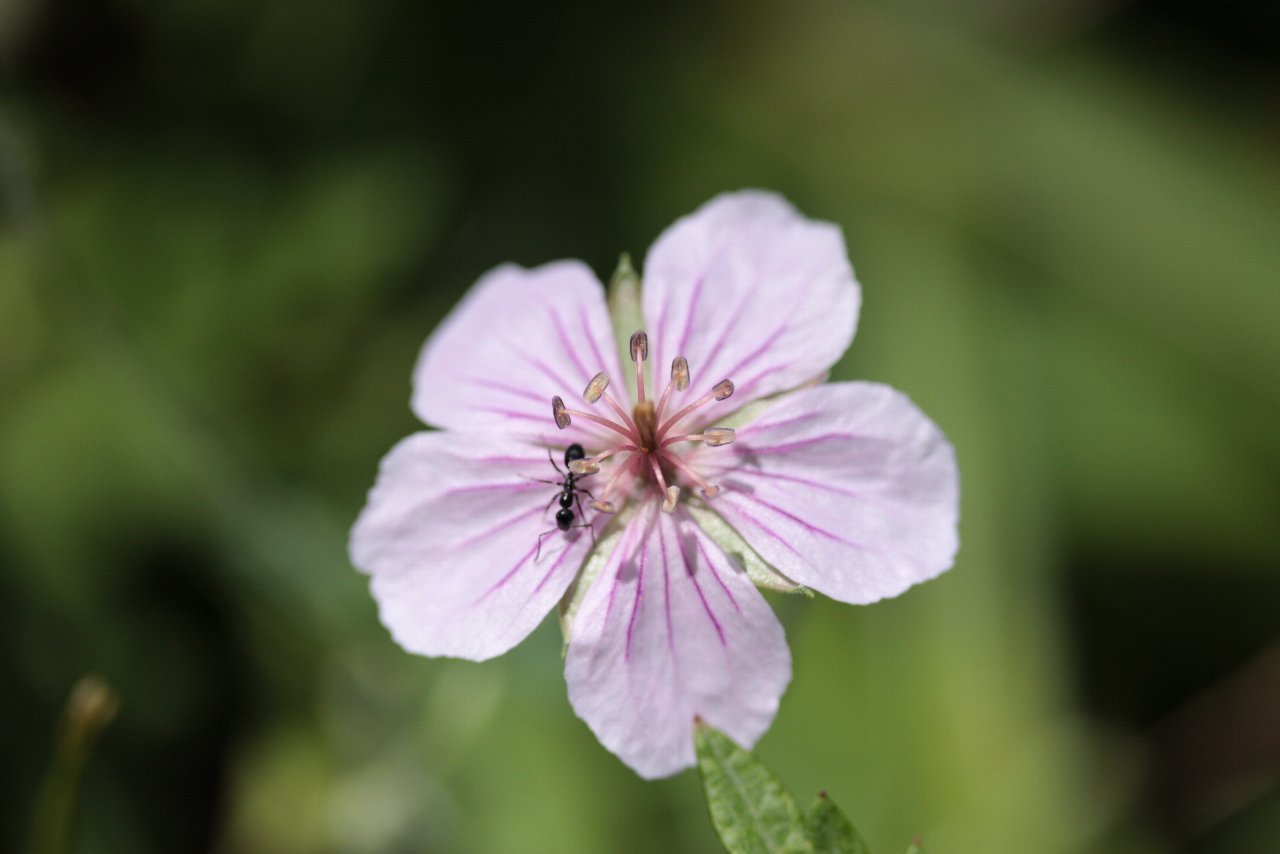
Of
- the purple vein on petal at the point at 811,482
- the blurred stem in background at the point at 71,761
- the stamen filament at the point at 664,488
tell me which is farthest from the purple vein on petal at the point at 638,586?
the blurred stem in background at the point at 71,761

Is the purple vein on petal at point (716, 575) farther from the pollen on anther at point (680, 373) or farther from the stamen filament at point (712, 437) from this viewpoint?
the pollen on anther at point (680, 373)

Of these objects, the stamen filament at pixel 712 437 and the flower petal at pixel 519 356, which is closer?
the stamen filament at pixel 712 437

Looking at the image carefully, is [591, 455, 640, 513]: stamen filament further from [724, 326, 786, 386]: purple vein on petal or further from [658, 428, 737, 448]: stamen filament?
[724, 326, 786, 386]: purple vein on petal

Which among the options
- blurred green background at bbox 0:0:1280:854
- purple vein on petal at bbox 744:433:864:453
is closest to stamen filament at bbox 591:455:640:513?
purple vein on petal at bbox 744:433:864:453

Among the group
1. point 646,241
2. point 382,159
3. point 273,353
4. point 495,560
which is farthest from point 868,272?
point 495,560

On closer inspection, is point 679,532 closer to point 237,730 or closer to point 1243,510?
point 237,730

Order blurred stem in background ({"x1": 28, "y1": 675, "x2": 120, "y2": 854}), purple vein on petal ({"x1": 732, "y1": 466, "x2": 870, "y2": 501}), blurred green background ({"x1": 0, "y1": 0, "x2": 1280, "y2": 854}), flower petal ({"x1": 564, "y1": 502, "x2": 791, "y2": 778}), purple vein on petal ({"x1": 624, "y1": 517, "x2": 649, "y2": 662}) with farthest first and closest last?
blurred green background ({"x1": 0, "y1": 0, "x2": 1280, "y2": 854}), blurred stem in background ({"x1": 28, "y1": 675, "x2": 120, "y2": 854}), purple vein on petal ({"x1": 732, "y1": 466, "x2": 870, "y2": 501}), purple vein on petal ({"x1": 624, "y1": 517, "x2": 649, "y2": 662}), flower petal ({"x1": 564, "y1": 502, "x2": 791, "y2": 778})

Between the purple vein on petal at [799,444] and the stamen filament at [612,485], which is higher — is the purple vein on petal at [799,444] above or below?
above

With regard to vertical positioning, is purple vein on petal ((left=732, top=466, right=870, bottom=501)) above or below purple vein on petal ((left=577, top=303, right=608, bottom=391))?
below
